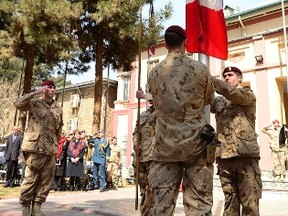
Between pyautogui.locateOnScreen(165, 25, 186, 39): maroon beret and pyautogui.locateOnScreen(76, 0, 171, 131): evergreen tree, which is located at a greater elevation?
pyautogui.locateOnScreen(76, 0, 171, 131): evergreen tree

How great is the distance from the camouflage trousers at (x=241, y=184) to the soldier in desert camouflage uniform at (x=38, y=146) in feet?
8.26

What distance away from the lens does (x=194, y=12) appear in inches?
227

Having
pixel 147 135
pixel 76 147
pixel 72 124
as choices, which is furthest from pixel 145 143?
pixel 72 124

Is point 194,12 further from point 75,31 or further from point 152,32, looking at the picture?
point 75,31

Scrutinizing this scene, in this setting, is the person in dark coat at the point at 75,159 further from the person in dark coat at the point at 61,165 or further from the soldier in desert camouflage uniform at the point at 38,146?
the soldier in desert camouflage uniform at the point at 38,146

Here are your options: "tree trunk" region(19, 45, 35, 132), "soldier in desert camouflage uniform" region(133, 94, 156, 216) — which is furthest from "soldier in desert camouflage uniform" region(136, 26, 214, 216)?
"tree trunk" region(19, 45, 35, 132)

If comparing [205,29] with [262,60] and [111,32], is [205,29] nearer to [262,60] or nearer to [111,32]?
[111,32]

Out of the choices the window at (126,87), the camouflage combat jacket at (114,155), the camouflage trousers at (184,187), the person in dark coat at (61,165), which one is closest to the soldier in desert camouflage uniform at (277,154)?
the camouflage combat jacket at (114,155)

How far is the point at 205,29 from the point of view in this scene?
5.76 metres

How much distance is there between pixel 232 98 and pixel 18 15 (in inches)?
437

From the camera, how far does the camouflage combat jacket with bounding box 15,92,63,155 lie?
502 cm

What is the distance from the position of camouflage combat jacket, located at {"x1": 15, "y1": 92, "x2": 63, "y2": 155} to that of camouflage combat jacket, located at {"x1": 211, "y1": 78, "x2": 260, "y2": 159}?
8.24 feet

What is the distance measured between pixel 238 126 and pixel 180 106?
1290 mm

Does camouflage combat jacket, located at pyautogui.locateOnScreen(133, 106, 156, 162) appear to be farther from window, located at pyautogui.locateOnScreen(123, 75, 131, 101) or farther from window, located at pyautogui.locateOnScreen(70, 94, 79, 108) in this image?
window, located at pyautogui.locateOnScreen(70, 94, 79, 108)
